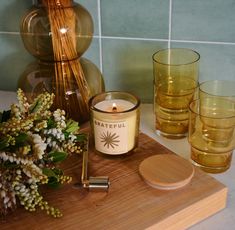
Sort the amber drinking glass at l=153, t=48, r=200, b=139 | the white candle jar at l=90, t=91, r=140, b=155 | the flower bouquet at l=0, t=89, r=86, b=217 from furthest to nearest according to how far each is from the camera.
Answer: the amber drinking glass at l=153, t=48, r=200, b=139 → the white candle jar at l=90, t=91, r=140, b=155 → the flower bouquet at l=0, t=89, r=86, b=217

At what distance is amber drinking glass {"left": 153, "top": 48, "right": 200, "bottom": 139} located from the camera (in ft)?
3.30

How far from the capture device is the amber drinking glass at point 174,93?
3.30 ft

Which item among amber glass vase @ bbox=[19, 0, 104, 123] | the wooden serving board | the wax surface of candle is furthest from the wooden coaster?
amber glass vase @ bbox=[19, 0, 104, 123]

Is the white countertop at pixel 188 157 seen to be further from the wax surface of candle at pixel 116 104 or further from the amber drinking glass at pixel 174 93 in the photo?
the wax surface of candle at pixel 116 104

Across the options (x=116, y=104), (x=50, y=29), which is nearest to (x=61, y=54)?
(x=50, y=29)

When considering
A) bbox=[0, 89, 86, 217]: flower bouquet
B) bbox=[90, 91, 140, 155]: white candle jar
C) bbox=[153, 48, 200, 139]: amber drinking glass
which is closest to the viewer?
bbox=[0, 89, 86, 217]: flower bouquet

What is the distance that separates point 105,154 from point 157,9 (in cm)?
37

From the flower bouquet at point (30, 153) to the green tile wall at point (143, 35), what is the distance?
1.23 ft

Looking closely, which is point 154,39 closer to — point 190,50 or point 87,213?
point 190,50

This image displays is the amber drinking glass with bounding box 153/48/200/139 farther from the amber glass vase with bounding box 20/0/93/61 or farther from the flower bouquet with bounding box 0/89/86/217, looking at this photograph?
the flower bouquet with bounding box 0/89/86/217

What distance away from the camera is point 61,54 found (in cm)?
97

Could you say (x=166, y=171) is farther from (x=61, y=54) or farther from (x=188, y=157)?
(x=61, y=54)

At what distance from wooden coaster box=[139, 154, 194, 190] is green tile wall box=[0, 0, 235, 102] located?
311 millimetres

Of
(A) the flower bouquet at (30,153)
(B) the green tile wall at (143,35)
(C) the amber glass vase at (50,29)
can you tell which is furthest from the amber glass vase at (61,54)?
(A) the flower bouquet at (30,153)
